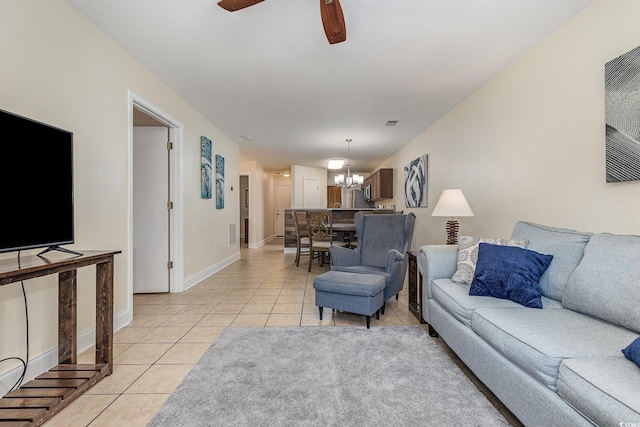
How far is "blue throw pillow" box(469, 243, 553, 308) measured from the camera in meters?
1.76

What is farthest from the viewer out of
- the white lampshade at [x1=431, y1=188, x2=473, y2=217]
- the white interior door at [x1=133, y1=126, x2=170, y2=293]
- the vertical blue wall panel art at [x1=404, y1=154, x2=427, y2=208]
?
the vertical blue wall panel art at [x1=404, y1=154, x2=427, y2=208]

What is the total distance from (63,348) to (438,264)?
2625 mm

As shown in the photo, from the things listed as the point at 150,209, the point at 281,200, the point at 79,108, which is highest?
the point at 79,108

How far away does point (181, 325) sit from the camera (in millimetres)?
2693

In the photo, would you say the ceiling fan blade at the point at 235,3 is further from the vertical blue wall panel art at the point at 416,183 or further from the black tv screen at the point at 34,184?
the vertical blue wall panel art at the point at 416,183

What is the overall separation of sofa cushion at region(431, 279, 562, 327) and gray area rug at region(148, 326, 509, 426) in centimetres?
36

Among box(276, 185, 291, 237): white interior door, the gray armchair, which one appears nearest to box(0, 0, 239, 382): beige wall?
the gray armchair

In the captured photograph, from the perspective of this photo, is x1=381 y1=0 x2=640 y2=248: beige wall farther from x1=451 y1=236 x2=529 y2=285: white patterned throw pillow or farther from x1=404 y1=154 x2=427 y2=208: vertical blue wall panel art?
x1=404 y1=154 x2=427 y2=208: vertical blue wall panel art

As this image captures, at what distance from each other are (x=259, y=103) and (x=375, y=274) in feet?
8.58

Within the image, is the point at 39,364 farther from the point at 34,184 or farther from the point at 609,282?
the point at 609,282

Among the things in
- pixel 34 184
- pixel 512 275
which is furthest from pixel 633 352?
pixel 34 184

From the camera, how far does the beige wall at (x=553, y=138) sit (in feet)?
6.30

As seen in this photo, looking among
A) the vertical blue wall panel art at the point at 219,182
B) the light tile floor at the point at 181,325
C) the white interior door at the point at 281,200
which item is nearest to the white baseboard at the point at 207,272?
the light tile floor at the point at 181,325

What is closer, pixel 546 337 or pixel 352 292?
pixel 546 337
